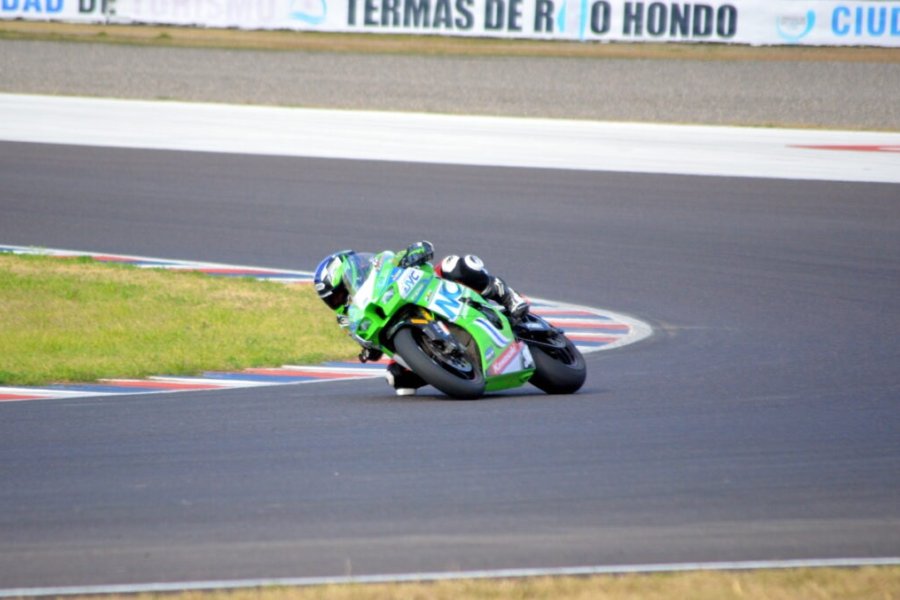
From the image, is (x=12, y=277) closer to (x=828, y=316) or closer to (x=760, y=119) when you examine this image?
(x=828, y=316)

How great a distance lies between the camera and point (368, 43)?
3634 cm

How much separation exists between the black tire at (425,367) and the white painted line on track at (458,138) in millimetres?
13063

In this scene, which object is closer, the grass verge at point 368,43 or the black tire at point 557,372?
the black tire at point 557,372

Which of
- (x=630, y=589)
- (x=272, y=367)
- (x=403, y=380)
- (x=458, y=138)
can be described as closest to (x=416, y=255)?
(x=403, y=380)

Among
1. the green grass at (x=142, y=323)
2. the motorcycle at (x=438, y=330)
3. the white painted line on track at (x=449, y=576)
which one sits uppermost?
the motorcycle at (x=438, y=330)

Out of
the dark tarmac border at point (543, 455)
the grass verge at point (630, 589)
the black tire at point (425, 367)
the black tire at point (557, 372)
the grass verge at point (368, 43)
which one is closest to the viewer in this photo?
the grass verge at point (630, 589)

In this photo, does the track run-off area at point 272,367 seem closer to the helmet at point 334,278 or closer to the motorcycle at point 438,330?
the helmet at point 334,278

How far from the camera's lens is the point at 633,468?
6910mm

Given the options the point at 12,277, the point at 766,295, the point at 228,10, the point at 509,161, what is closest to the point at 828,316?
the point at 766,295

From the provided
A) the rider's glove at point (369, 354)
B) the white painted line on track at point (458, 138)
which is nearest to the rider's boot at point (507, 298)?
the rider's glove at point (369, 354)

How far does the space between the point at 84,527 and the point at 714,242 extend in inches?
441

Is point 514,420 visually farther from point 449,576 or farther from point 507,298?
point 449,576

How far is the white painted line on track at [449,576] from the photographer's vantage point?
206 inches

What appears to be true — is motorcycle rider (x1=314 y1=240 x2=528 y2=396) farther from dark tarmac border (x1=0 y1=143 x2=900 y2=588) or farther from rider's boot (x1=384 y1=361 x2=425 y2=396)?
dark tarmac border (x1=0 y1=143 x2=900 y2=588)
